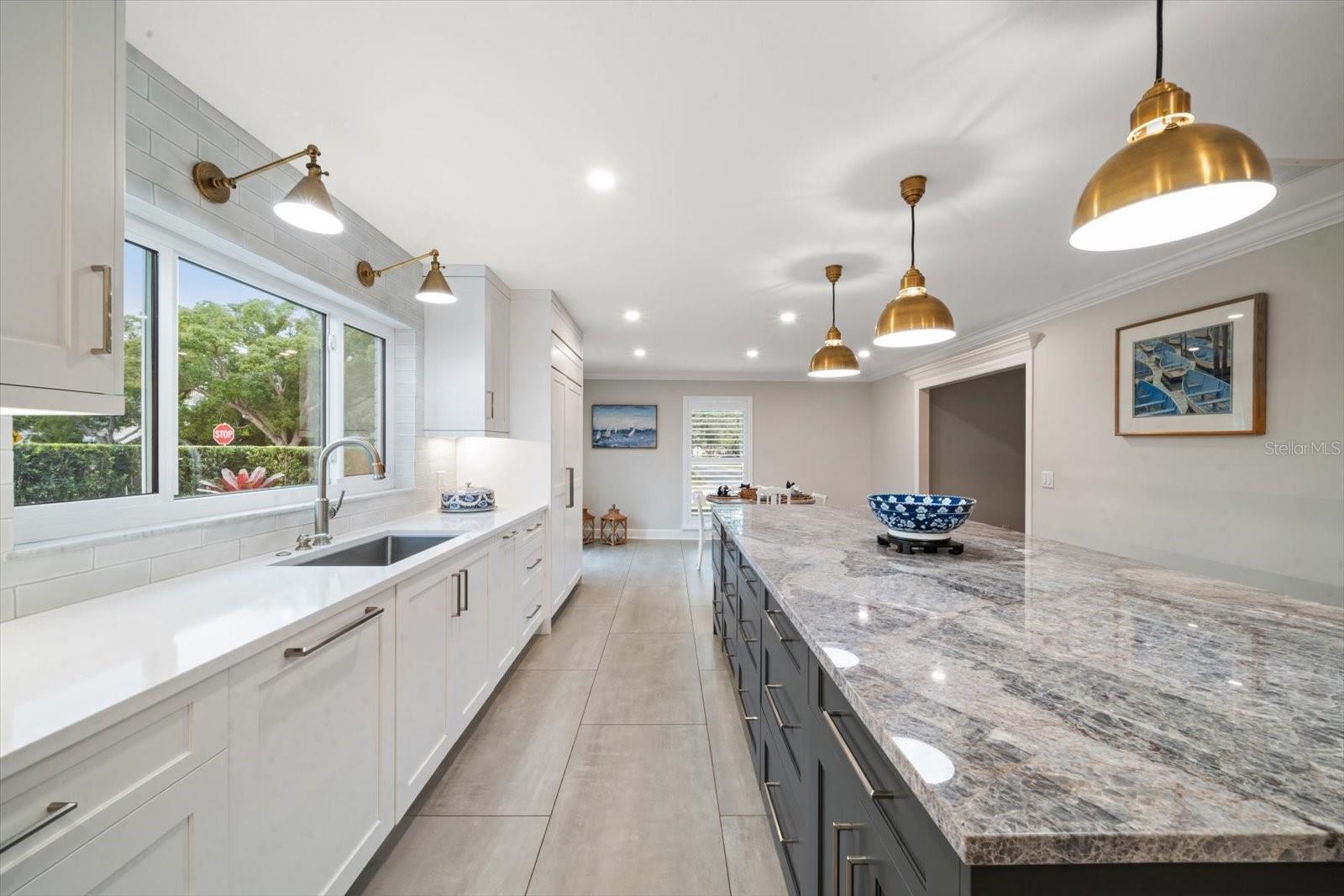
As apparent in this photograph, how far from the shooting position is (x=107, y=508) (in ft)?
4.57

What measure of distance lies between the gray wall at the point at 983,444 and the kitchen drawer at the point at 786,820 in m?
5.21

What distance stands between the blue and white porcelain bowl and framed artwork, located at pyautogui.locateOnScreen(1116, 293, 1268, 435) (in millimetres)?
2010

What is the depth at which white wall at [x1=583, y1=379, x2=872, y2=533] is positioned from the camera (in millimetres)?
7324

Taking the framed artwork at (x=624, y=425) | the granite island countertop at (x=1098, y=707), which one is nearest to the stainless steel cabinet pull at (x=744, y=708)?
the granite island countertop at (x=1098, y=707)

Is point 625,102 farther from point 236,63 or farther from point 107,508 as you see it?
point 107,508

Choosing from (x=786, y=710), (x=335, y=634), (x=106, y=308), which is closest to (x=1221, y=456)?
(x=786, y=710)

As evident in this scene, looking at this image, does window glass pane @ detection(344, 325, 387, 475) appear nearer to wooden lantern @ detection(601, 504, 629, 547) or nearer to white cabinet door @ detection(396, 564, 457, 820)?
white cabinet door @ detection(396, 564, 457, 820)

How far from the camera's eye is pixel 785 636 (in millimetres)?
1382

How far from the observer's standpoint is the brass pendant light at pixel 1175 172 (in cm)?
86

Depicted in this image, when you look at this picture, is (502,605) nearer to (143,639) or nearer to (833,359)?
(143,639)

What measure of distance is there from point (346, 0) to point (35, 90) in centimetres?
69

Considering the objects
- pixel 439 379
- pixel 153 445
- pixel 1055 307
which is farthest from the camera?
pixel 1055 307

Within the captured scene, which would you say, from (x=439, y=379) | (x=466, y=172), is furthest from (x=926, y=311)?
(x=439, y=379)

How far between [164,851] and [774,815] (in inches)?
58.1
